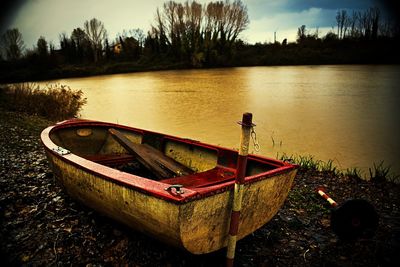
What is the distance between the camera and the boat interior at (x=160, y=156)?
10.4ft

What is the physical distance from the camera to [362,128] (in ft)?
27.9

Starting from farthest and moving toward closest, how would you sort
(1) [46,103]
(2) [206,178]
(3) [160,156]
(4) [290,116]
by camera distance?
(4) [290,116], (1) [46,103], (3) [160,156], (2) [206,178]

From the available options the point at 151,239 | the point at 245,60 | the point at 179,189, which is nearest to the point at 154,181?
the point at 179,189

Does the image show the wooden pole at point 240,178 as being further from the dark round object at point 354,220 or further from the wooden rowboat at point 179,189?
the dark round object at point 354,220

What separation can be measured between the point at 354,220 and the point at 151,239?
7.28ft

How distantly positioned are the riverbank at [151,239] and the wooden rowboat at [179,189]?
0.35m

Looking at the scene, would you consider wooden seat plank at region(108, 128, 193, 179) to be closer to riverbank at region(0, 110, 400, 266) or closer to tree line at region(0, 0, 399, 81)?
riverbank at region(0, 110, 400, 266)

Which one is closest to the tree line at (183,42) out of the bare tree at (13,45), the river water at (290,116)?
the bare tree at (13,45)

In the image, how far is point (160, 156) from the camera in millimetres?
3955

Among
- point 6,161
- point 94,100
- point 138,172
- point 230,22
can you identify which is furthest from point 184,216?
point 230,22

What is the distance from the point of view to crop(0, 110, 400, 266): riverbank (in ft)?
8.72

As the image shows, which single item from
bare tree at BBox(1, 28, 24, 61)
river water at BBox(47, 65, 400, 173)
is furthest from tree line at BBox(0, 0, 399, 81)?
river water at BBox(47, 65, 400, 173)

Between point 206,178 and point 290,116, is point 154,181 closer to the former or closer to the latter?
point 206,178

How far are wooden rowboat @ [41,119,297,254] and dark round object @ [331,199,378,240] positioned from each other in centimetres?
61
